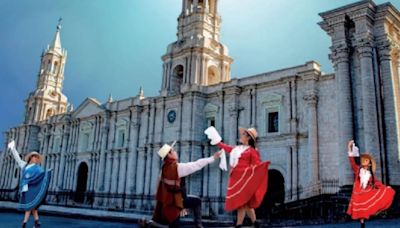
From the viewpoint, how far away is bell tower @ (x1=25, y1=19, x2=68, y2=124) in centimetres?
3684

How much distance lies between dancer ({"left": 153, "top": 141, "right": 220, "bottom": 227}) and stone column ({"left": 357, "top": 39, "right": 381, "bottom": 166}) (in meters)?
10.4

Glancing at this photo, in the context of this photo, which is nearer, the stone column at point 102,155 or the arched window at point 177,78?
the arched window at point 177,78

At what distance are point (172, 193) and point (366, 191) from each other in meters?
4.33

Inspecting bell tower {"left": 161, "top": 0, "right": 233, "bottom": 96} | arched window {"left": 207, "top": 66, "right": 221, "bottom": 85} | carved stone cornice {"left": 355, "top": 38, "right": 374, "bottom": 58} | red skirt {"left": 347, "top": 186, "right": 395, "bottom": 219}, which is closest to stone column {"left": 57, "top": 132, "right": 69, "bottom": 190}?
bell tower {"left": 161, "top": 0, "right": 233, "bottom": 96}

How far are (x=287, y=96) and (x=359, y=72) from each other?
4.84 m

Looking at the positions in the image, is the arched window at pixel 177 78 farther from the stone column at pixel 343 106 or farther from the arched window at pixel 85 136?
the stone column at pixel 343 106

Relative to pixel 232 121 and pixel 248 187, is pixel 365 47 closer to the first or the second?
pixel 232 121

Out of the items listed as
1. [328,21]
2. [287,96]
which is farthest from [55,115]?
[328,21]

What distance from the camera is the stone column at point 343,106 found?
13.8m

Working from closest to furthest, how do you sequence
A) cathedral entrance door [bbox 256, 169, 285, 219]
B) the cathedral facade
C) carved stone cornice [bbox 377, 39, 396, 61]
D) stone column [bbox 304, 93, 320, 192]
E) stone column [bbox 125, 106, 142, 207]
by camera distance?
the cathedral facade, carved stone cornice [bbox 377, 39, 396, 61], stone column [bbox 304, 93, 320, 192], cathedral entrance door [bbox 256, 169, 285, 219], stone column [bbox 125, 106, 142, 207]

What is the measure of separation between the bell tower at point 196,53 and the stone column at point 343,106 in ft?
34.0

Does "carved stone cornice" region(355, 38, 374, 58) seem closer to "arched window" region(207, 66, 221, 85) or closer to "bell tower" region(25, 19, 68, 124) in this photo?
"arched window" region(207, 66, 221, 85)

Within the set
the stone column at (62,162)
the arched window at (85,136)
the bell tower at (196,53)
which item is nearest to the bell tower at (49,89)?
the stone column at (62,162)

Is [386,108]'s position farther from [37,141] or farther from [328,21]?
[37,141]
